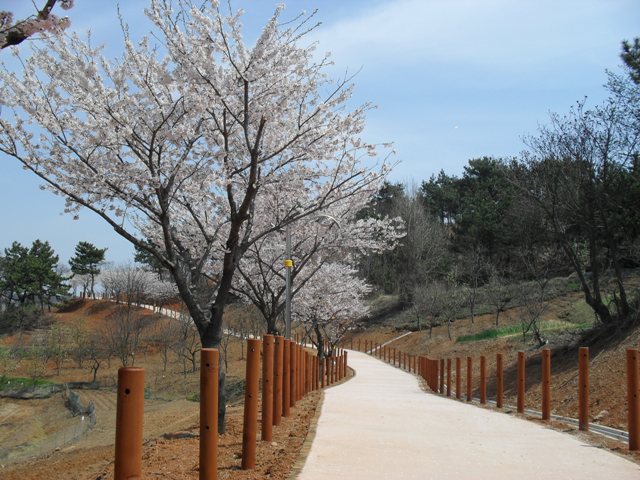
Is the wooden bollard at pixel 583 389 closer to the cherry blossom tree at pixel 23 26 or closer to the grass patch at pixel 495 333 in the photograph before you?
the cherry blossom tree at pixel 23 26

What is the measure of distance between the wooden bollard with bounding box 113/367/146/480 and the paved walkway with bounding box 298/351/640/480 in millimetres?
2064

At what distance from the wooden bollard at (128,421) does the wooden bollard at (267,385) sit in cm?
315

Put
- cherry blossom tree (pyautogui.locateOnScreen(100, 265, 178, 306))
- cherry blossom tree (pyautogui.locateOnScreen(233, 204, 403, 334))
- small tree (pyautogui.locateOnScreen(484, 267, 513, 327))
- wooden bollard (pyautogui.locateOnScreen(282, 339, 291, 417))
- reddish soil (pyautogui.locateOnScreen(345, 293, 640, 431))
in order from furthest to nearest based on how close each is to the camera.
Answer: cherry blossom tree (pyautogui.locateOnScreen(100, 265, 178, 306)) < small tree (pyautogui.locateOnScreen(484, 267, 513, 327)) < cherry blossom tree (pyautogui.locateOnScreen(233, 204, 403, 334)) < reddish soil (pyautogui.locateOnScreen(345, 293, 640, 431)) < wooden bollard (pyautogui.locateOnScreen(282, 339, 291, 417))

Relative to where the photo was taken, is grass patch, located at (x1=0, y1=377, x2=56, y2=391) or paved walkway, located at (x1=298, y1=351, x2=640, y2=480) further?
grass patch, located at (x1=0, y1=377, x2=56, y2=391)

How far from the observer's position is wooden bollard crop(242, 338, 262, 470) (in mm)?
5945

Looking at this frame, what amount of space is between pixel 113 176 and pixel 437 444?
234 inches

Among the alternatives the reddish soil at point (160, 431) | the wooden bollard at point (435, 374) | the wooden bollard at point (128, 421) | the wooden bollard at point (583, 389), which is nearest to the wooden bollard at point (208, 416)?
the reddish soil at point (160, 431)

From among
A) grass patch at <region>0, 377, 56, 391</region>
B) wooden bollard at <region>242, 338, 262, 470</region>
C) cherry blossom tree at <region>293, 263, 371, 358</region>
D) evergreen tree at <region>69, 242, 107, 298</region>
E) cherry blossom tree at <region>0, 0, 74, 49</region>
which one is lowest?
grass patch at <region>0, 377, 56, 391</region>

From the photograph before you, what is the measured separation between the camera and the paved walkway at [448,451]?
19.4 ft

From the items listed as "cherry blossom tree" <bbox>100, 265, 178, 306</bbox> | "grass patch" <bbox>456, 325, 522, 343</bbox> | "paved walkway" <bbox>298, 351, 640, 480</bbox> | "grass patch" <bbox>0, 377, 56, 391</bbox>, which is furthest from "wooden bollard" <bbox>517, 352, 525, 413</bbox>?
"cherry blossom tree" <bbox>100, 265, 178, 306</bbox>

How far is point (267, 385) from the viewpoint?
707 centimetres

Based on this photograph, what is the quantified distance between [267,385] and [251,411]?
106cm

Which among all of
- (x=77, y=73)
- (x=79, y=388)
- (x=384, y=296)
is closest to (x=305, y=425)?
(x=77, y=73)

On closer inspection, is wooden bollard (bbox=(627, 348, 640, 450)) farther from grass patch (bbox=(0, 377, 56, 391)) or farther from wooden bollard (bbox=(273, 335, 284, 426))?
grass patch (bbox=(0, 377, 56, 391))
